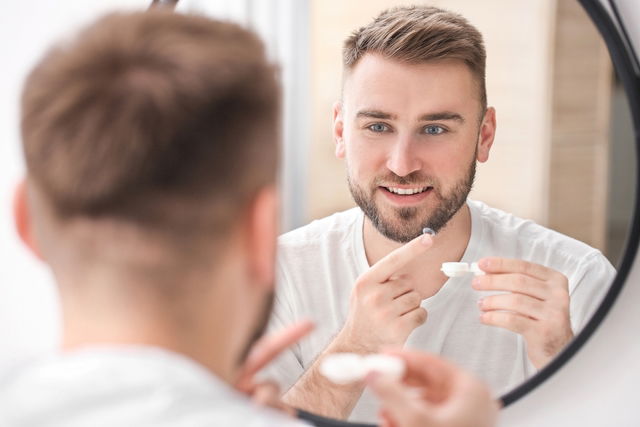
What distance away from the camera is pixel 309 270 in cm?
92

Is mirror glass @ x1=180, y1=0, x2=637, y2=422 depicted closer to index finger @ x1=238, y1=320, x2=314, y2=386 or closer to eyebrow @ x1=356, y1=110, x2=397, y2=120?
eyebrow @ x1=356, y1=110, x2=397, y2=120

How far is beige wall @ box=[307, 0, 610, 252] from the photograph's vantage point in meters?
0.86

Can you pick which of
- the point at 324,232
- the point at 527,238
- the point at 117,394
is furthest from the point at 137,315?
the point at 527,238

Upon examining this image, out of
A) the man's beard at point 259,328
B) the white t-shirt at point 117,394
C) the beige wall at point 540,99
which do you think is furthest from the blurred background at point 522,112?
the white t-shirt at point 117,394

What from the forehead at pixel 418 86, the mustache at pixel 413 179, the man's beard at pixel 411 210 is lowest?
the man's beard at pixel 411 210

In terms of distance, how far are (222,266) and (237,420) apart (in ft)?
0.37

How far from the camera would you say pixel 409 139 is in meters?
0.87

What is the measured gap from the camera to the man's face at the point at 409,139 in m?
0.86

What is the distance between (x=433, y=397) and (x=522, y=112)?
1.34ft

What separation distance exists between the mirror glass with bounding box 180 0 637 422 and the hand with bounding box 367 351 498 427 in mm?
294

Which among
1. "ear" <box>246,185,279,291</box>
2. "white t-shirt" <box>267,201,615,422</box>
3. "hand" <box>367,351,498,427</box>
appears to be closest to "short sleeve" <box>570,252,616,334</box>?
"white t-shirt" <box>267,201,615,422</box>

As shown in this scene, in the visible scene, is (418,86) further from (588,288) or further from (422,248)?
(588,288)

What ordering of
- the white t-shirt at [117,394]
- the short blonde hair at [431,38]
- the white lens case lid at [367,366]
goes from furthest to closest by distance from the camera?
1. the short blonde hair at [431,38]
2. the white lens case lid at [367,366]
3. the white t-shirt at [117,394]

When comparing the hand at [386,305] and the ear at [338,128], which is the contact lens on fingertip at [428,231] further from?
the ear at [338,128]
